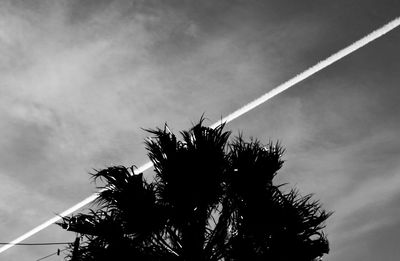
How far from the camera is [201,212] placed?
276 inches

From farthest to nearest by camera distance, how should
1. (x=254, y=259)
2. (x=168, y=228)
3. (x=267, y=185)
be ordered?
1. (x=267, y=185)
2. (x=168, y=228)
3. (x=254, y=259)

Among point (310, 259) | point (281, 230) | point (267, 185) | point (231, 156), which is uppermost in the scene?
point (231, 156)

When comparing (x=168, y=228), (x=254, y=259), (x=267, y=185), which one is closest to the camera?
(x=254, y=259)

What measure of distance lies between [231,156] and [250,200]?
105 centimetres

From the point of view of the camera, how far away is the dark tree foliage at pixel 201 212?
257 inches

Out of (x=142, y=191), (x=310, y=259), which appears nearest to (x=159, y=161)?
(x=142, y=191)

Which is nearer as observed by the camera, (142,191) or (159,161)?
(142,191)

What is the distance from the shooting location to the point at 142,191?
7.02m

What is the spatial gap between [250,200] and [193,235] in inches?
50.9

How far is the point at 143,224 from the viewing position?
6727mm

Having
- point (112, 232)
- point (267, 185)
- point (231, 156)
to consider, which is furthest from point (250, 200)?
point (112, 232)

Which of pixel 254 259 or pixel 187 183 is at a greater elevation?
pixel 187 183

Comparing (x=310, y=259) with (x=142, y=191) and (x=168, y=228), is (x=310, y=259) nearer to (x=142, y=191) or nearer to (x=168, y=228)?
(x=168, y=228)

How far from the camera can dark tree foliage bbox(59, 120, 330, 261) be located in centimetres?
654
